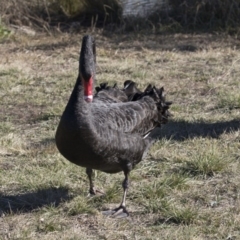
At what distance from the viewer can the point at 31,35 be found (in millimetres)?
13781

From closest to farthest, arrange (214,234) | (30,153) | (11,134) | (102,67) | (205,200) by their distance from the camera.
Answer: (214,234)
(205,200)
(30,153)
(11,134)
(102,67)

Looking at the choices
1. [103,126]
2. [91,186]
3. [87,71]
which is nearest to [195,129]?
[91,186]

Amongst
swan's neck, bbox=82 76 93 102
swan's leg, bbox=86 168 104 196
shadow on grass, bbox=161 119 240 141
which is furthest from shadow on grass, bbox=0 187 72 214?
shadow on grass, bbox=161 119 240 141

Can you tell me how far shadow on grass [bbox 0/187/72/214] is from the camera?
549 cm

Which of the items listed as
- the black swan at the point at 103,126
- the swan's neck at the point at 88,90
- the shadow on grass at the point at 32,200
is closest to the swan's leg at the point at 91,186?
the black swan at the point at 103,126

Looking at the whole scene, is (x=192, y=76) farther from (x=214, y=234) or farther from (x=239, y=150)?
(x=214, y=234)

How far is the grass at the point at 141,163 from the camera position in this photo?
202 inches

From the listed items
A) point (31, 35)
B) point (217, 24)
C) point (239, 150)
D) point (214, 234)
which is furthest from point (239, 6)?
point (214, 234)

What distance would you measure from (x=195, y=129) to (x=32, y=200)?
248 centimetres

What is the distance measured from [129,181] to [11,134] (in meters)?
1.89

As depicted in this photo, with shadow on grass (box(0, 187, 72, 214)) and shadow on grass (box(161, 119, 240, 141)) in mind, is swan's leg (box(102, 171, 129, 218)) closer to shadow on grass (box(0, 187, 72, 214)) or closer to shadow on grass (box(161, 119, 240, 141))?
shadow on grass (box(0, 187, 72, 214))

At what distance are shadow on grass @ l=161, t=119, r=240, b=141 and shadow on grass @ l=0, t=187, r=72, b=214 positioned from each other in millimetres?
1859

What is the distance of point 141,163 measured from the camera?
6480 millimetres

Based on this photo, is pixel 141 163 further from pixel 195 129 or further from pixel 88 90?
pixel 88 90
